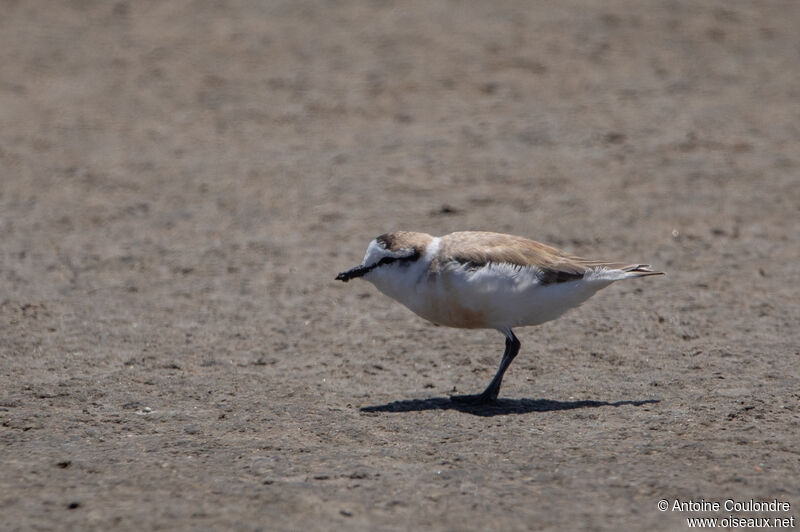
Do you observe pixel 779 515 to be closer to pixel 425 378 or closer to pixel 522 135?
pixel 425 378

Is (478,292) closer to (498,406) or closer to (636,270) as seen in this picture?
(498,406)

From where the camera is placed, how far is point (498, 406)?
6.20 meters

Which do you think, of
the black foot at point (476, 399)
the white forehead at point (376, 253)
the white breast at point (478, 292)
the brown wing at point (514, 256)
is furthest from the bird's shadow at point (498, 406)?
the white forehead at point (376, 253)

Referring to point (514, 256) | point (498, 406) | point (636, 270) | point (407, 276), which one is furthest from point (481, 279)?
point (636, 270)

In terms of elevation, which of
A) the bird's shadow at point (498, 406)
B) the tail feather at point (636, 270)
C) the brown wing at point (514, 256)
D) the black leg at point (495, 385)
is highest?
the brown wing at point (514, 256)

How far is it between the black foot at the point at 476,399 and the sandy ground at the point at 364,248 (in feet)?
0.30

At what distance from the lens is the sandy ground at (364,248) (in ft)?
16.7

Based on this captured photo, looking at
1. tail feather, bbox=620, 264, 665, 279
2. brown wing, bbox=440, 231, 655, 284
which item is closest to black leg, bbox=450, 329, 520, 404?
brown wing, bbox=440, 231, 655, 284

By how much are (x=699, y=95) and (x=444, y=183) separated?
13.2ft

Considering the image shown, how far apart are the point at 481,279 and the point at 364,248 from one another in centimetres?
325

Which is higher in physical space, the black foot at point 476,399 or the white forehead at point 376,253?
the white forehead at point 376,253

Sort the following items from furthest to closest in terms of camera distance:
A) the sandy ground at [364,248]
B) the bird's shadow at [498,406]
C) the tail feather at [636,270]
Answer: the tail feather at [636,270]
the bird's shadow at [498,406]
the sandy ground at [364,248]

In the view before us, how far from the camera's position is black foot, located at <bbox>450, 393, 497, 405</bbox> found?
6.21m

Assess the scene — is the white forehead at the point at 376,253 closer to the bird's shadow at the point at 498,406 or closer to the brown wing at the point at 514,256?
the brown wing at the point at 514,256
